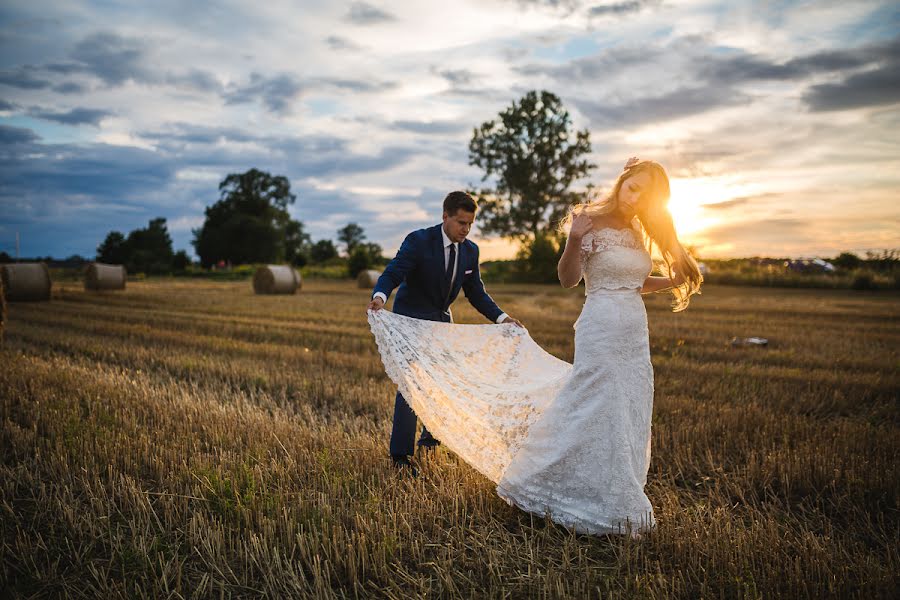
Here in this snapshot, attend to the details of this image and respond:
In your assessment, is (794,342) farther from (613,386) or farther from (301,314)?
(301,314)

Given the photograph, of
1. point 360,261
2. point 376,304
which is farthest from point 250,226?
point 376,304

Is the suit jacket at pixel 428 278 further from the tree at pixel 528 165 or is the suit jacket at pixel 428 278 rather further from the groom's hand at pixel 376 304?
the tree at pixel 528 165

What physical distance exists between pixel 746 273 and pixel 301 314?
31.3 m

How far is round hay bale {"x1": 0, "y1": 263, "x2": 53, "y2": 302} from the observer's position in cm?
2038

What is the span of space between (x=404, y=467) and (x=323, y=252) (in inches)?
3210

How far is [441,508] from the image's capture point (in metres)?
3.88

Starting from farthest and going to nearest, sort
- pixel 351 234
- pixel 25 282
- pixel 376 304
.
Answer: pixel 351 234, pixel 25 282, pixel 376 304

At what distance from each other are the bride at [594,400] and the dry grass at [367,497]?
24cm

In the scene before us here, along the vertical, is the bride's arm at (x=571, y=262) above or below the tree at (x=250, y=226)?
below

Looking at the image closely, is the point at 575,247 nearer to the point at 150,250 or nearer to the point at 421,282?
the point at 421,282

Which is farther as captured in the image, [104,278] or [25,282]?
[104,278]

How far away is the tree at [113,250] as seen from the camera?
275ft

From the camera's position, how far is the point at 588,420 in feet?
11.8

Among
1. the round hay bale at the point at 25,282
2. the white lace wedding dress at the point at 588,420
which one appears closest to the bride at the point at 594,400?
the white lace wedding dress at the point at 588,420
